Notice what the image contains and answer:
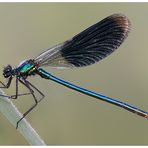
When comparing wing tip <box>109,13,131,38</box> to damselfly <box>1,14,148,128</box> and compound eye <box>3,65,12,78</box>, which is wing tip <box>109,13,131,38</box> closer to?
damselfly <box>1,14,148,128</box>

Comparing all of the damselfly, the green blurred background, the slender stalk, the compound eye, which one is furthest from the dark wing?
the slender stalk

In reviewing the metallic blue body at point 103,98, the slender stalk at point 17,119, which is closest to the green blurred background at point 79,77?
the metallic blue body at point 103,98

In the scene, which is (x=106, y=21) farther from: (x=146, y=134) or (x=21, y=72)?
(x=146, y=134)

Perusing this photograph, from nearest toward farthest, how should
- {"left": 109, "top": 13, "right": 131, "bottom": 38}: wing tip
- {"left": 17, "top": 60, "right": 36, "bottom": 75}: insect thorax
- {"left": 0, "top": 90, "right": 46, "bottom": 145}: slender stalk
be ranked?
{"left": 0, "top": 90, "right": 46, "bottom": 145}: slender stalk → {"left": 109, "top": 13, "right": 131, "bottom": 38}: wing tip → {"left": 17, "top": 60, "right": 36, "bottom": 75}: insect thorax

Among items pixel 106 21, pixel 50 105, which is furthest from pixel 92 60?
pixel 50 105

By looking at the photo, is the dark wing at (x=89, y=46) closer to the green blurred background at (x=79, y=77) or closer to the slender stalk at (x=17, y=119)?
the green blurred background at (x=79, y=77)

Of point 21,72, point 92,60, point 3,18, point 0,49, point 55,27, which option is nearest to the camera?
point 21,72
